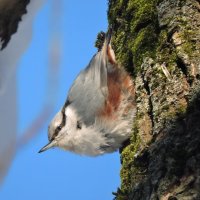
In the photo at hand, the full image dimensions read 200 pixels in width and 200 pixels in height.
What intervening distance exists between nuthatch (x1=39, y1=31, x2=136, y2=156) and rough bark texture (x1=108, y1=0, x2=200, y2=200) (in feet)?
0.34

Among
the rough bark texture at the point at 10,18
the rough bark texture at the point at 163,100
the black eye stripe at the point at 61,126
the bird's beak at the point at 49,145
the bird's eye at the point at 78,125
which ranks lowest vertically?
the rough bark texture at the point at 163,100

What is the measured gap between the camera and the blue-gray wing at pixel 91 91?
2045mm

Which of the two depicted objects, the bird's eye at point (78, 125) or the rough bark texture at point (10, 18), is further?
the bird's eye at point (78, 125)

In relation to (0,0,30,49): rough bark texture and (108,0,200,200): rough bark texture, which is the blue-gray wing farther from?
(0,0,30,49): rough bark texture

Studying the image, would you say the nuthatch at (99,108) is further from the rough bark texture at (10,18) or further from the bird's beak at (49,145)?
the rough bark texture at (10,18)

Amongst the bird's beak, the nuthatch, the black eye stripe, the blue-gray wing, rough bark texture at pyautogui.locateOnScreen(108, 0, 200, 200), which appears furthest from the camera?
the bird's beak

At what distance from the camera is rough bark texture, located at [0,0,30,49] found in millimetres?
1655

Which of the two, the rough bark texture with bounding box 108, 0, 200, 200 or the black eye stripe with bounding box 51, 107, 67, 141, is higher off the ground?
the black eye stripe with bounding box 51, 107, 67, 141

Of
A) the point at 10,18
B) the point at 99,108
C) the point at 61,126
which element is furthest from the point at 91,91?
the point at 10,18

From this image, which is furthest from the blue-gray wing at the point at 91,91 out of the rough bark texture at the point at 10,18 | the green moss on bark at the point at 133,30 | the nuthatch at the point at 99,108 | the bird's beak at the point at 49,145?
the rough bark texture at the point at 10,18

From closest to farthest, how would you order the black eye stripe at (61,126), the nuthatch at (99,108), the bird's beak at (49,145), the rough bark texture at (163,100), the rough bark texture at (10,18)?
1. the rough bark texture at (163,100)
2. the rough bark texture at (10,18)
3. the nuthatch at (99,108)
4. the black eye stripe at (61,126)
5. the bird's beak at (49,145)

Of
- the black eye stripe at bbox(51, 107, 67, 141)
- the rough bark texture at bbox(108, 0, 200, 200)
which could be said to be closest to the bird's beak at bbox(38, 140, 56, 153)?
the black eye stripe at bbox(51, 107, 67, 141)

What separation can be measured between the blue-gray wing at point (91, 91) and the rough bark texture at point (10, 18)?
52 cm

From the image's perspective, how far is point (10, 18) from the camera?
1689 mm
